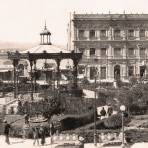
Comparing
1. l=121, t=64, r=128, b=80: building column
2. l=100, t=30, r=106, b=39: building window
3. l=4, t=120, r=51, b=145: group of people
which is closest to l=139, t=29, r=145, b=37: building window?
l=121, t=64, r=128, b=80: building column

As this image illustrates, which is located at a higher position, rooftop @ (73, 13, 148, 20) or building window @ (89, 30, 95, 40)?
rooftop @ (73, 13, 148, 20)

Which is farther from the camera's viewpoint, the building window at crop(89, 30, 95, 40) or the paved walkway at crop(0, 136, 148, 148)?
the building window at crop(89, 30, 95, 40)

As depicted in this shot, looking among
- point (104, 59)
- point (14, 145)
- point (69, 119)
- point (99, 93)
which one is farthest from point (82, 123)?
point (104, 59)

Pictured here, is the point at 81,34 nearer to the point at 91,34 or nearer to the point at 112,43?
the point at 91,34

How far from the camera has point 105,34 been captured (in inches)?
2628

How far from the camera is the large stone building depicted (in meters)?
66.3

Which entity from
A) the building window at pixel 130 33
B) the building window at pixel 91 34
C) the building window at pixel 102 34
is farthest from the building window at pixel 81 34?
the building window at pixel 130 33

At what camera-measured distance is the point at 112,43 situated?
219ft

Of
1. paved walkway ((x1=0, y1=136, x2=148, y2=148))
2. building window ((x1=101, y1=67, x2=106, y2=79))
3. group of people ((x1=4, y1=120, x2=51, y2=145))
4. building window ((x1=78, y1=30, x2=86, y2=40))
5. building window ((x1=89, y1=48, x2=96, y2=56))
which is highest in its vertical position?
building window ((x1=78, y1=30, x2=86, y2=40))

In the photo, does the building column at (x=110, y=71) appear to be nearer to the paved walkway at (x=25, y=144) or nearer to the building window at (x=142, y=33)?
the building window at (x=142, y=33)

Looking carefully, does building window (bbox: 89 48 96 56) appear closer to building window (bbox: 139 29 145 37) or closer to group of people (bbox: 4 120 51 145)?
building window (bbox: 139 29 145 37)

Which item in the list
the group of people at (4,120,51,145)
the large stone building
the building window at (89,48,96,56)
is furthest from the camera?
the building window at (89,48,96,56)

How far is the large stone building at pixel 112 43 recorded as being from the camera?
6631 centimetres

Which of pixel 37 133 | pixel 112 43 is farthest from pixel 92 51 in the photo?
pixel 37 133
